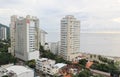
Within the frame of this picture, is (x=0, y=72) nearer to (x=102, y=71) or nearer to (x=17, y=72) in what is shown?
(x=17, y=72)

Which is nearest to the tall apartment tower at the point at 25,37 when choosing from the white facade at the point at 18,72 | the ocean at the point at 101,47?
the white facade at the point at 18,72

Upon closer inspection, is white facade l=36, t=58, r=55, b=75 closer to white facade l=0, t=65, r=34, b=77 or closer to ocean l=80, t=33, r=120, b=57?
white facade l=0, t=65, r=34, b=77

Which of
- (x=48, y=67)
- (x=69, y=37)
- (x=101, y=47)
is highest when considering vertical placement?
(x=69, y=37)

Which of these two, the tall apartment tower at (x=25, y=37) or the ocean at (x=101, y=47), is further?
the ocean at (x=101, y=47)

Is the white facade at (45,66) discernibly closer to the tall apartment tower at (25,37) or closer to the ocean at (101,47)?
the tall apartment tower at (25,37)

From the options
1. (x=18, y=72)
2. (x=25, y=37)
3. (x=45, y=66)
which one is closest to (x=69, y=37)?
(x=25, y=37)

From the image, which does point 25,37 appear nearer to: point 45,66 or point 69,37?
point 69,37

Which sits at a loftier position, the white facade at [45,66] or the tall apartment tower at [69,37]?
the tall apartment tower at [69,37]
